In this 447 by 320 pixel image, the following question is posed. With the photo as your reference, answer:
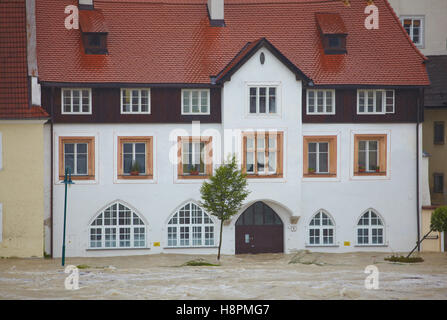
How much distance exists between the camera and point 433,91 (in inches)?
2016

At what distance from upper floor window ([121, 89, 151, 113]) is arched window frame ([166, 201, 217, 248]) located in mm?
5808

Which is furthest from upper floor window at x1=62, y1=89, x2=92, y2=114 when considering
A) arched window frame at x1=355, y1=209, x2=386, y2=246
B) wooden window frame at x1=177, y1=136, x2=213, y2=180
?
arched window frame at x1=355, y1=209, x2=386, y2=246

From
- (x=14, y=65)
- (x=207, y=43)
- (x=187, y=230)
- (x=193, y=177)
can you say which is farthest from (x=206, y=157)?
(x=14, y=65)

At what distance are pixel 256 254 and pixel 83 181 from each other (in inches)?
410

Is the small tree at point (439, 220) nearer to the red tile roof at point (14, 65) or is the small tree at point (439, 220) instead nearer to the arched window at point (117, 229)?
the arched window at point (117, 229)

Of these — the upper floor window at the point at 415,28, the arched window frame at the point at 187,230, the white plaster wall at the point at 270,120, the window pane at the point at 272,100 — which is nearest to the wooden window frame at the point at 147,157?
the arched window frame at the point at 187,230

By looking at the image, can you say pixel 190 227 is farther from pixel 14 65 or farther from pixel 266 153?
pixel 14 65

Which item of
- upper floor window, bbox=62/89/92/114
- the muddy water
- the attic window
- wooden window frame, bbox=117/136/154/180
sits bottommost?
the muddy water

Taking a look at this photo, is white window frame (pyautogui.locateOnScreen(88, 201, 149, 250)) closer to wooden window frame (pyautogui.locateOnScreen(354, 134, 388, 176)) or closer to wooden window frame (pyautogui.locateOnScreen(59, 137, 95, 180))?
wooden window frame (pyautogui.locateOnScreen(59, 137, 95, 180))

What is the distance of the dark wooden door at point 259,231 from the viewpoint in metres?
43.6

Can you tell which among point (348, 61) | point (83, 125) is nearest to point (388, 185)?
point (348, 61)

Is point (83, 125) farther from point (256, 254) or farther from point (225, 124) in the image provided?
point (256, 254)

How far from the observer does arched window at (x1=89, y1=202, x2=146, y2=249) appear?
139 ft

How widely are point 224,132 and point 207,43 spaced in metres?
5.84
